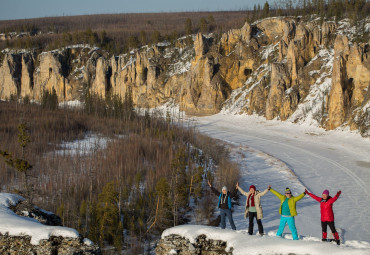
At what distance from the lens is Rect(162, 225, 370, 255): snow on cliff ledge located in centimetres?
581

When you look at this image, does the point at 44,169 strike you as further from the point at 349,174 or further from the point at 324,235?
the point at 349,174

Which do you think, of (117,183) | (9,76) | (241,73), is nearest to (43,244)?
(117,183)

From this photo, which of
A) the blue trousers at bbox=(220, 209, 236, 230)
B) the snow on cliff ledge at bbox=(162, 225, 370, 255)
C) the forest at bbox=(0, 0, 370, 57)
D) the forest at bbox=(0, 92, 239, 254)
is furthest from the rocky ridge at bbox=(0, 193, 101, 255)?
the forest at bbox=(0, 0, 370, 57)

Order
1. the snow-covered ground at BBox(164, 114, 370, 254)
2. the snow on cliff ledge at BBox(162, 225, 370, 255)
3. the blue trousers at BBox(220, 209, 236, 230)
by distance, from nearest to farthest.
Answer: the snow on cliff ledge at BBox(162, 225, 370, 255), the snow-covered ground at BBox(164, 114, 370, 254), the blue trousers at BBox(220, 209, 236, 230)

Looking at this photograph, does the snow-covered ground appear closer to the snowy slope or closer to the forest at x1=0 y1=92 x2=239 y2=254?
the snowy slope

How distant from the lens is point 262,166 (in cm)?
2533

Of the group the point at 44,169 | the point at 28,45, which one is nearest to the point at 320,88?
the point at 44,169

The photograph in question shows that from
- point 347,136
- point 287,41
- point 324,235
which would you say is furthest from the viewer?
point 287,41

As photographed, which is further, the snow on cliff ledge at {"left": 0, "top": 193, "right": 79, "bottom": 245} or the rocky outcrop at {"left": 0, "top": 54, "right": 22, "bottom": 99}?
the rocky outcrop at {"left": 0, "top": 54, "right": 22, "bottom": 99}

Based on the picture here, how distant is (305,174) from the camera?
73.3ft

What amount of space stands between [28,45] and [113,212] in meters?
113

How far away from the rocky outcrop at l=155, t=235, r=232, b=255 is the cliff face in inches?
1122

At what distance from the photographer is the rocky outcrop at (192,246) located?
7.09m

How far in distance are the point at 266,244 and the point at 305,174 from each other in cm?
1752
